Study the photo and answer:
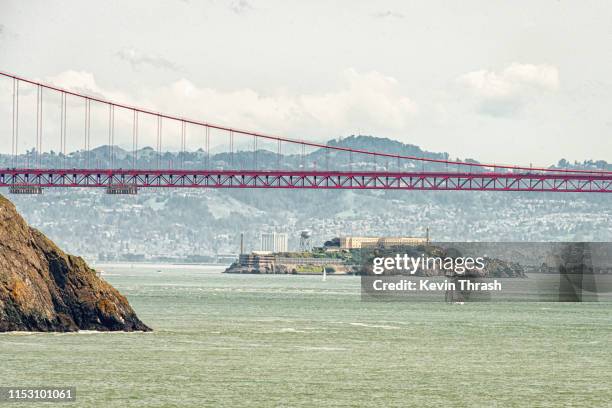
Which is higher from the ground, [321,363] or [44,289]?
[44,289]

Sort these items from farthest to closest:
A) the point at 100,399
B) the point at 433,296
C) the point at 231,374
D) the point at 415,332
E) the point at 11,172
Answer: the point at 433,296 < the point at 11,172 < the point at 415,332 < the point at 231,374 < the point at 100,399

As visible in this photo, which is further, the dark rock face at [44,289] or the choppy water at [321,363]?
the dark rock face at [44,289]

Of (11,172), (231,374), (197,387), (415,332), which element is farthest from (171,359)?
(11,172)

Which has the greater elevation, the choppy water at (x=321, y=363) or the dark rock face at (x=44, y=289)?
the dark rock face at (x=44, y=289)

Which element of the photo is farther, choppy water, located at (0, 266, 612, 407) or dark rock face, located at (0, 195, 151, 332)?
dark rock face, located at (0, 195, 151, 332)

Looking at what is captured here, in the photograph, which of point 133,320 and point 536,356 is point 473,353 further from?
point 133,320
